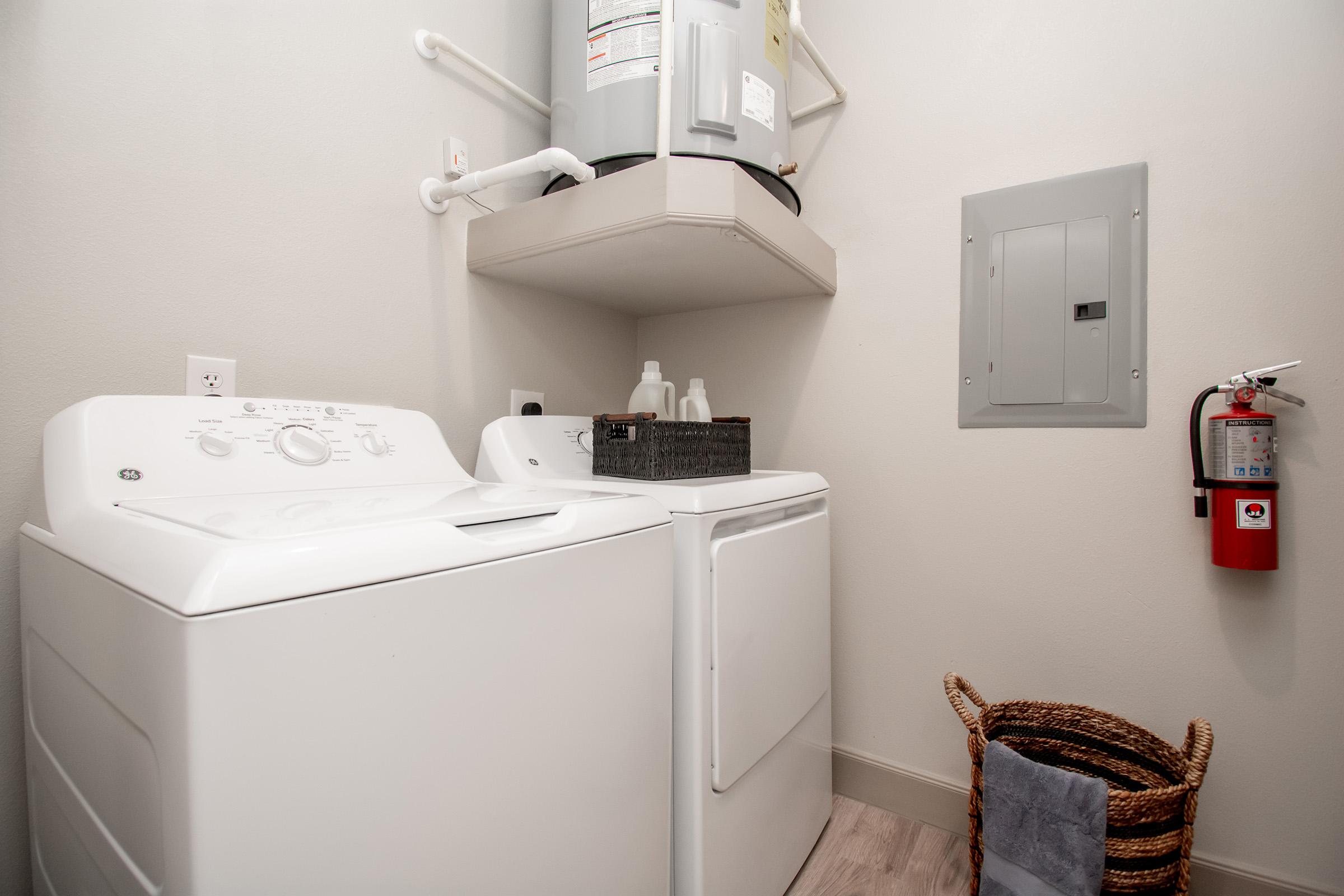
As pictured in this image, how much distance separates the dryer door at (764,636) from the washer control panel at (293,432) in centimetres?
63

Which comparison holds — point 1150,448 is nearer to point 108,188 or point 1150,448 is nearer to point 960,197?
point 960,197

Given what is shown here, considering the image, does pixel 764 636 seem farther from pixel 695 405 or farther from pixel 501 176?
pixel 501 176

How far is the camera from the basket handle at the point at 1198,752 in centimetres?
102

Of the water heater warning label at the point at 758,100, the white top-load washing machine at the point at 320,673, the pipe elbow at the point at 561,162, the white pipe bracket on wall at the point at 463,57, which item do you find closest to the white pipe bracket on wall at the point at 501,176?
the pipe elbow at the point at 561,162

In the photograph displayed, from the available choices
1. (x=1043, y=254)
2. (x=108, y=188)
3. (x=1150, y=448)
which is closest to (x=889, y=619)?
(x=1150, y=448)

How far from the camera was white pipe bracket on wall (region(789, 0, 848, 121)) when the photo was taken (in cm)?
128

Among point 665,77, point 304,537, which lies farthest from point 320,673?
point 665,77

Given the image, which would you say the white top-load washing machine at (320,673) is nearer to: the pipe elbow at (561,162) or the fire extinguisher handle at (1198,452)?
the pipe elbow at (561,162)

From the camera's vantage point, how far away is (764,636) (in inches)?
44.8

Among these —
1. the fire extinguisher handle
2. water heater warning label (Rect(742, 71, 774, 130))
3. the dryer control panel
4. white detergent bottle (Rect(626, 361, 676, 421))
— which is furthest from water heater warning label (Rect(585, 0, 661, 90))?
the fire extinguisher handle

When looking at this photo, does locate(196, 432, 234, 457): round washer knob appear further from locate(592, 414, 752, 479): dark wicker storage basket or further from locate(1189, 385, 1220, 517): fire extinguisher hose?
locate(1189, 385, 1220, 517): fire extinguisher hose

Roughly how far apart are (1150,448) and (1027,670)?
0.58 metres

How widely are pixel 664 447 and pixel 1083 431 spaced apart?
970 mm

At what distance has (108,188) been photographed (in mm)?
898
